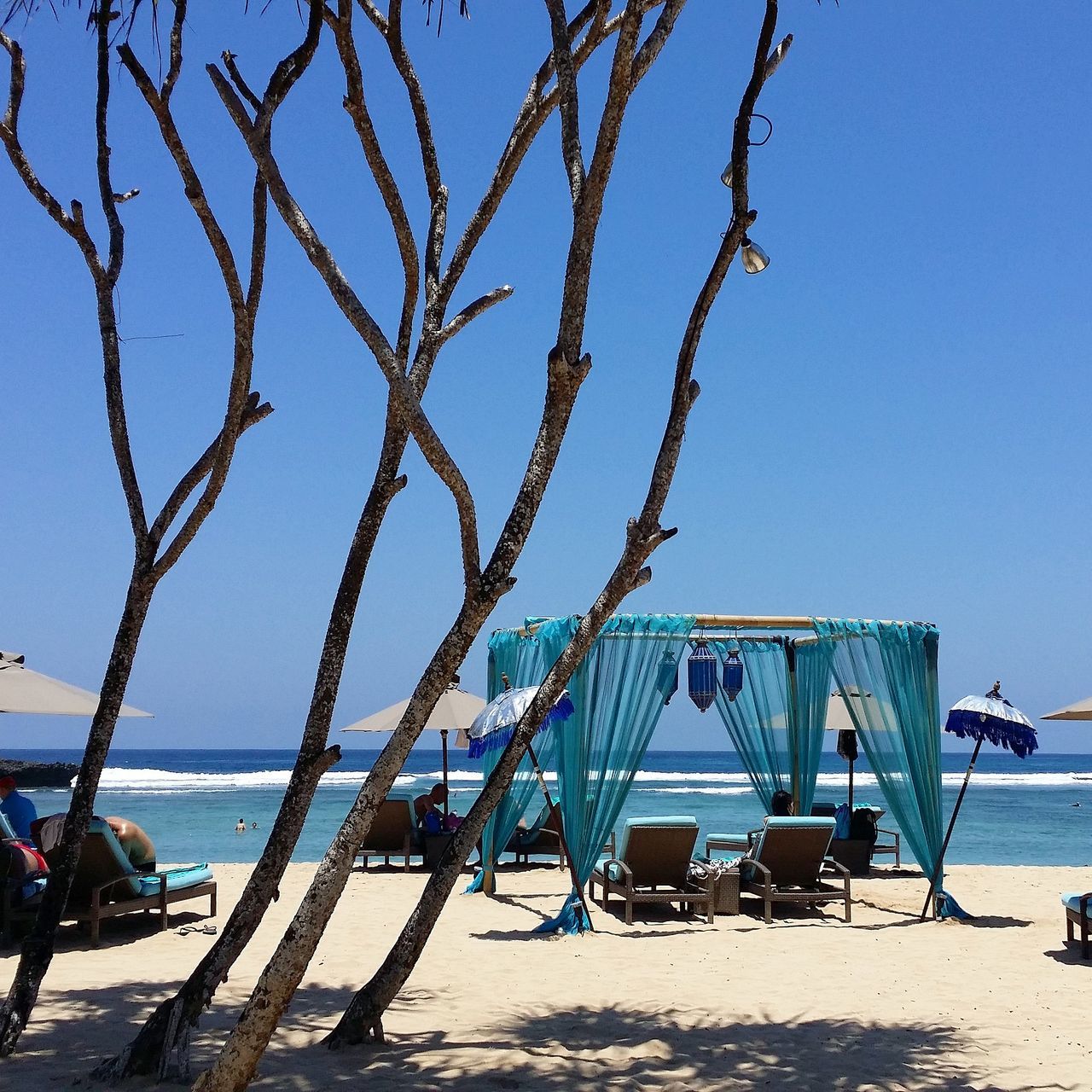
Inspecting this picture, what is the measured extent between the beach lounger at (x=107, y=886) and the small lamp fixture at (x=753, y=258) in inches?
205

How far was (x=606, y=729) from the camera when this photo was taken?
345 inches

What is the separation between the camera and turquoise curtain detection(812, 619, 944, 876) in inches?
363

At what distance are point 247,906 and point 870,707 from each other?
20.2 ft

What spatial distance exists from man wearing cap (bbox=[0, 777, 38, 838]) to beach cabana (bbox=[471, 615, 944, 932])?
346 cm

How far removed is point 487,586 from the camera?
4508mm

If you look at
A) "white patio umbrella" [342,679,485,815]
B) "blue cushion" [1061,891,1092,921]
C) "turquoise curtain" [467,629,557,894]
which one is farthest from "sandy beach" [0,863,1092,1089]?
"white patio umbrella" [342,679,485,815]

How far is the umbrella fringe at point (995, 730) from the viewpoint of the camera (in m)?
8.62

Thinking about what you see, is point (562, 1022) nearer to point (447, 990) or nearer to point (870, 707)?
point (447, 990)

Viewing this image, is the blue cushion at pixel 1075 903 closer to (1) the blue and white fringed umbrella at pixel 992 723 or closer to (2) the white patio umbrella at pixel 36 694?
(1) the blue and white fringed umbrella at pixel 992 723

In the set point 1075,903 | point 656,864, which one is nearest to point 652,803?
point 656,864

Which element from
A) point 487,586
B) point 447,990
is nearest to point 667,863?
point 447,990

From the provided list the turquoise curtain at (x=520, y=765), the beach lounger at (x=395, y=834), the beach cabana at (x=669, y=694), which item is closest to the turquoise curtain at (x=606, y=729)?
the beach cabana at (x=669, y=694)

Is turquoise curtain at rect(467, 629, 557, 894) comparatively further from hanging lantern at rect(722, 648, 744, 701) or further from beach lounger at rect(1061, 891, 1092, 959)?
beach lounger at rect(1061, 891, 1092, 959)

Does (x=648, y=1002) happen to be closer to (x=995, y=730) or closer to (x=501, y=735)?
(x=501, y=735)
